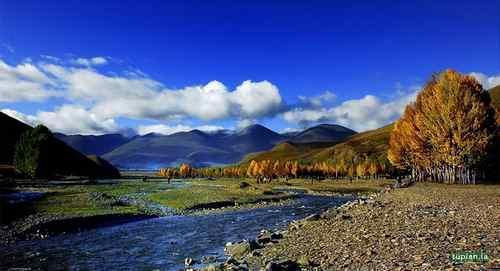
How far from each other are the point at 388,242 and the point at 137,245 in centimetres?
2188

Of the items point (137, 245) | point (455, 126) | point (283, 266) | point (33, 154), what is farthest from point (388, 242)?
point (33, 154)

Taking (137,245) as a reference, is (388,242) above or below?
above

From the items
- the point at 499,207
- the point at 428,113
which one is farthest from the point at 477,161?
the point at 499,207

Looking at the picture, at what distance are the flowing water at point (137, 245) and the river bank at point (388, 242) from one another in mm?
6199

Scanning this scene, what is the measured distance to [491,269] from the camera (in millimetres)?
17078

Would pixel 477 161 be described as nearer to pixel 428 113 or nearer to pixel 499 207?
pixel 428 113

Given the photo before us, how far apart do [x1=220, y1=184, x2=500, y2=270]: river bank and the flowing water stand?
6199 millimetres

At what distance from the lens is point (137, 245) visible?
120ft

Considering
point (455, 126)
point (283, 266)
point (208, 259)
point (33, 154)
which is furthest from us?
point (33, 154)

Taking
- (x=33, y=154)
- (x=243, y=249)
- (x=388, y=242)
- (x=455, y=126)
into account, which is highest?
(x=455, y=126)

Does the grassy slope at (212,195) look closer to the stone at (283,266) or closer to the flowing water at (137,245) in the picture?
the flowing water at (137,245)

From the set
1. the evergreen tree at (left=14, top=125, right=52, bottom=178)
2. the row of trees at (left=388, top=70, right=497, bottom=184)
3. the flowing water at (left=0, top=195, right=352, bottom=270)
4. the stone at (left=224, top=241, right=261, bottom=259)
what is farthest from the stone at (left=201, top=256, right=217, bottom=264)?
the evergreen tree at (left=14, top=125, right=52, bottom=178)

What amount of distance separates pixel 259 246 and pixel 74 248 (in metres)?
17.1

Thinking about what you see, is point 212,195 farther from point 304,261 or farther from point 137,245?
point 304,261
